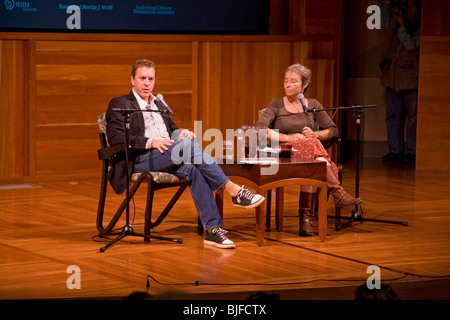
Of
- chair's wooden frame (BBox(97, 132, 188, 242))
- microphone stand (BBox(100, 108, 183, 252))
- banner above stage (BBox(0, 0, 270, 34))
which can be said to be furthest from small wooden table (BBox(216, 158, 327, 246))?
banner above stage (BBox(0, 0, 270, 34))

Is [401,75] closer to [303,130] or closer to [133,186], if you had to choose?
[303,130]

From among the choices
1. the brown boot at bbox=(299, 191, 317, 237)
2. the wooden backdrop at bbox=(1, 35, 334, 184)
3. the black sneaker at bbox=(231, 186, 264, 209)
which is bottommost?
the brown boot at bbox=(299, 191, 317, 237)

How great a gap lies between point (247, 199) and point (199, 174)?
33 centimetres

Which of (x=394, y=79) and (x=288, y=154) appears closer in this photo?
(x=288, y=154)

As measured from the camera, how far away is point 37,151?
24.1 feet

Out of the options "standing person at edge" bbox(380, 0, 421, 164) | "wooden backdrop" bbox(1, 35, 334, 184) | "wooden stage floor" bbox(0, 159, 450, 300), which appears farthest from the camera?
"standing person at edge" bbox(380, 0, 421, 164)

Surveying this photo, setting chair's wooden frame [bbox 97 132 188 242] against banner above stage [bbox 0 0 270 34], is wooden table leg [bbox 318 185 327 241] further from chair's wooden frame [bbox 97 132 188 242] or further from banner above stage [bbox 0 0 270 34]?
banner above stage [bbox 0 0 270 34]

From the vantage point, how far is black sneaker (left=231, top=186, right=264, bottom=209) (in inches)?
188

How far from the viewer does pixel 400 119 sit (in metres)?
8.98
